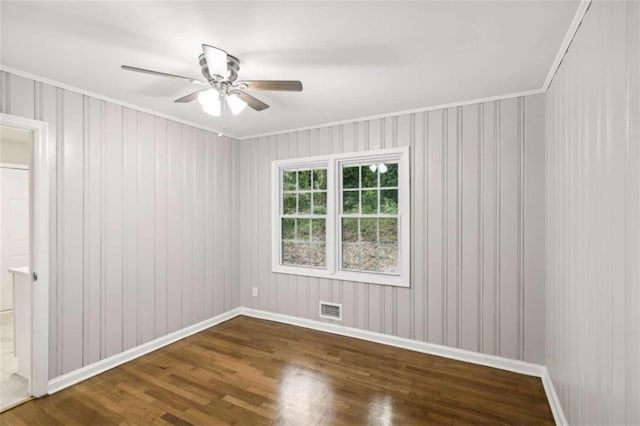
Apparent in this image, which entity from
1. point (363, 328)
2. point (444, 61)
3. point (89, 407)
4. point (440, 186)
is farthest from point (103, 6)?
point (363, 328)

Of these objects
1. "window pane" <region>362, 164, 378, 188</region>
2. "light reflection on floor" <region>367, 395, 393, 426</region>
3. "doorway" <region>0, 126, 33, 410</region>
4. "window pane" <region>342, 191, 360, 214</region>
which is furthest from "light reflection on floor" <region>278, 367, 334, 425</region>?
"doorway" <region>0, 126, 33, 410</region>

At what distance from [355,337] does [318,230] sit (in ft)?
4.55

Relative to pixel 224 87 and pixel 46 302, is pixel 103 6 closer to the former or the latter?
pixel 224 87

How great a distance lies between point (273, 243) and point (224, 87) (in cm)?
247

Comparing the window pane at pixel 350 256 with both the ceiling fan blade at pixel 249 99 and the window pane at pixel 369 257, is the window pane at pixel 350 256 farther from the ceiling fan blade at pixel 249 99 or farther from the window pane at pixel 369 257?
the ceiling fan blade at pixel 249 99

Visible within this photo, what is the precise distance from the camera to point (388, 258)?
3.58 meters

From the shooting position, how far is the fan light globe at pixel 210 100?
6.81 feet

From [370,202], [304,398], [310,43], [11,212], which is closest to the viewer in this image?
[310,43]

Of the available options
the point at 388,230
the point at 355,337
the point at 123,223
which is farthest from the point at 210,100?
the point at 355,337

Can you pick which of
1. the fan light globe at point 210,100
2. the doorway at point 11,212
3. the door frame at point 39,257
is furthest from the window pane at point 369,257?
the doorway at point 11,212

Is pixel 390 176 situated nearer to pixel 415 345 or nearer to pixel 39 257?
pixel 415 345

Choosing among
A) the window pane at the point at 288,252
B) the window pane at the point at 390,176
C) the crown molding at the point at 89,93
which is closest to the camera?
the crown molding at the point at 89,93

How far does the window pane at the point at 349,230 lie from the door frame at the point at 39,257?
9.42 ft

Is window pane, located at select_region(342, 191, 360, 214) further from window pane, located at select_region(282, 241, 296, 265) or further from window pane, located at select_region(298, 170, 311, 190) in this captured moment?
window pane, located at select_region(282, 241, 296, 265)
